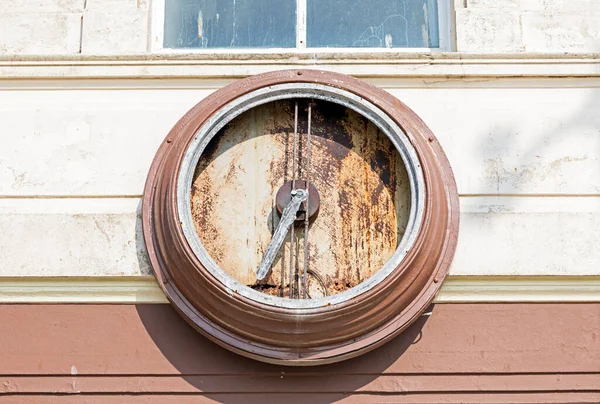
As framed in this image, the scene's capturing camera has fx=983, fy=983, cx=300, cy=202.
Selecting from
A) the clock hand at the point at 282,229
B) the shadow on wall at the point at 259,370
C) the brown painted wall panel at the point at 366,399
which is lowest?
the brown painted wall panel at the point at 366,399

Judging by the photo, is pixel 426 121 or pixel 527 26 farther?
pixel 527 26

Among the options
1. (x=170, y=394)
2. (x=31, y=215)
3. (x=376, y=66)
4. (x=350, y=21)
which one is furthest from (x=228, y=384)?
(x=350, y=21)

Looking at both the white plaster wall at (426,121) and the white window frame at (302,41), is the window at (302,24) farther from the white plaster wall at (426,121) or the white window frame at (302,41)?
the white plaster wall at (426,121)

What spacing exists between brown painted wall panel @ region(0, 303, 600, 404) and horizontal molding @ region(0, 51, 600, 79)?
1.28 m

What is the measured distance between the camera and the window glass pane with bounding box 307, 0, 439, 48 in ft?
18.4

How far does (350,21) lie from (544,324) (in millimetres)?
2051

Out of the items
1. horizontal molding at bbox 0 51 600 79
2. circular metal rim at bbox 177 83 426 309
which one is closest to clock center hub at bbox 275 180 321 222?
circular metal rim at bbox 177 83 426 309

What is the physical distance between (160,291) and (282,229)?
0.69 m

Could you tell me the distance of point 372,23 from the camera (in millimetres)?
5633

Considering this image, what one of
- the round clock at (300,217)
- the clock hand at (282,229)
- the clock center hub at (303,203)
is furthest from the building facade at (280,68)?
the clock center hub at (303,203)

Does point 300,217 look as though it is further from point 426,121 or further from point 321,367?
point 426,121

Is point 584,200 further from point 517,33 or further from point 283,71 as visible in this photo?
point 283,71

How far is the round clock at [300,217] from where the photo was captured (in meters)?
4.61

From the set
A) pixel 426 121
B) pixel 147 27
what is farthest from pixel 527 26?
pixel 147 27
